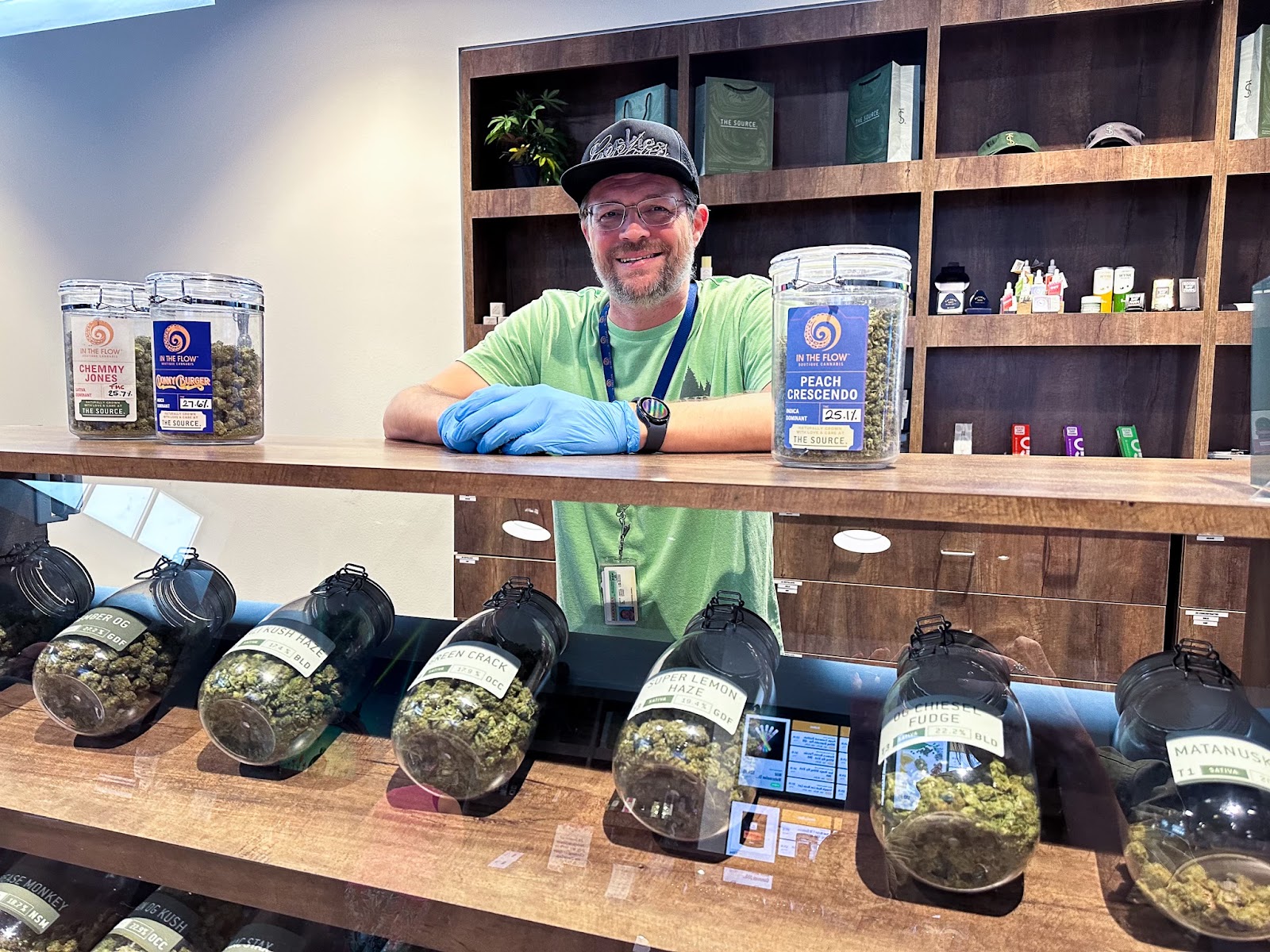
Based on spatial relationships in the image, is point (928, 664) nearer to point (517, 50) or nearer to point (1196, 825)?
point (1196, 825)

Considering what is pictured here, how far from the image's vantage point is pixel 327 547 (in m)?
1.03

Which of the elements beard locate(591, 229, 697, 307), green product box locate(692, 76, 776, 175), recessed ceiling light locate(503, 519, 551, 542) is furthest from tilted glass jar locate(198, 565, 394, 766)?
green product box locate(692, 76, 776, 175)

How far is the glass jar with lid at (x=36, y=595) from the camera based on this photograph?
3.50 feet

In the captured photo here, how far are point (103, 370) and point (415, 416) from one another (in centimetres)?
39

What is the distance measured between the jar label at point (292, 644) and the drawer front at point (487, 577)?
0.17m

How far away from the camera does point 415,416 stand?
46.7 inches

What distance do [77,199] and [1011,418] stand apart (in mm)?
3908

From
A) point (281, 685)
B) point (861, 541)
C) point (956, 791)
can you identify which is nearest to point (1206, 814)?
point (956, 791)

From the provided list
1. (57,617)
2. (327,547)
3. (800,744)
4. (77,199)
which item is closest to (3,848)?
(57,617)

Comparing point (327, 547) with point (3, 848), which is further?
point (327, 547)

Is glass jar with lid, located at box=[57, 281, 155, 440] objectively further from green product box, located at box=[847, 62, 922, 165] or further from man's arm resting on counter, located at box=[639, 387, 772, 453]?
green product box, located at box=[847, 62, 922, 165]

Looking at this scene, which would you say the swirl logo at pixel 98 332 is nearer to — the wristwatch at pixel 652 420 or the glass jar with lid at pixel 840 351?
the wristwatch at pixel 652 420

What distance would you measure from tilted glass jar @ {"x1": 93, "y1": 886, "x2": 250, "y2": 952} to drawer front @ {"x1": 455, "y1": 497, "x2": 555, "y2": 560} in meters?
0.46

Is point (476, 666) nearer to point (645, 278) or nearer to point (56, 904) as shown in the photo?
point (56, 904)
